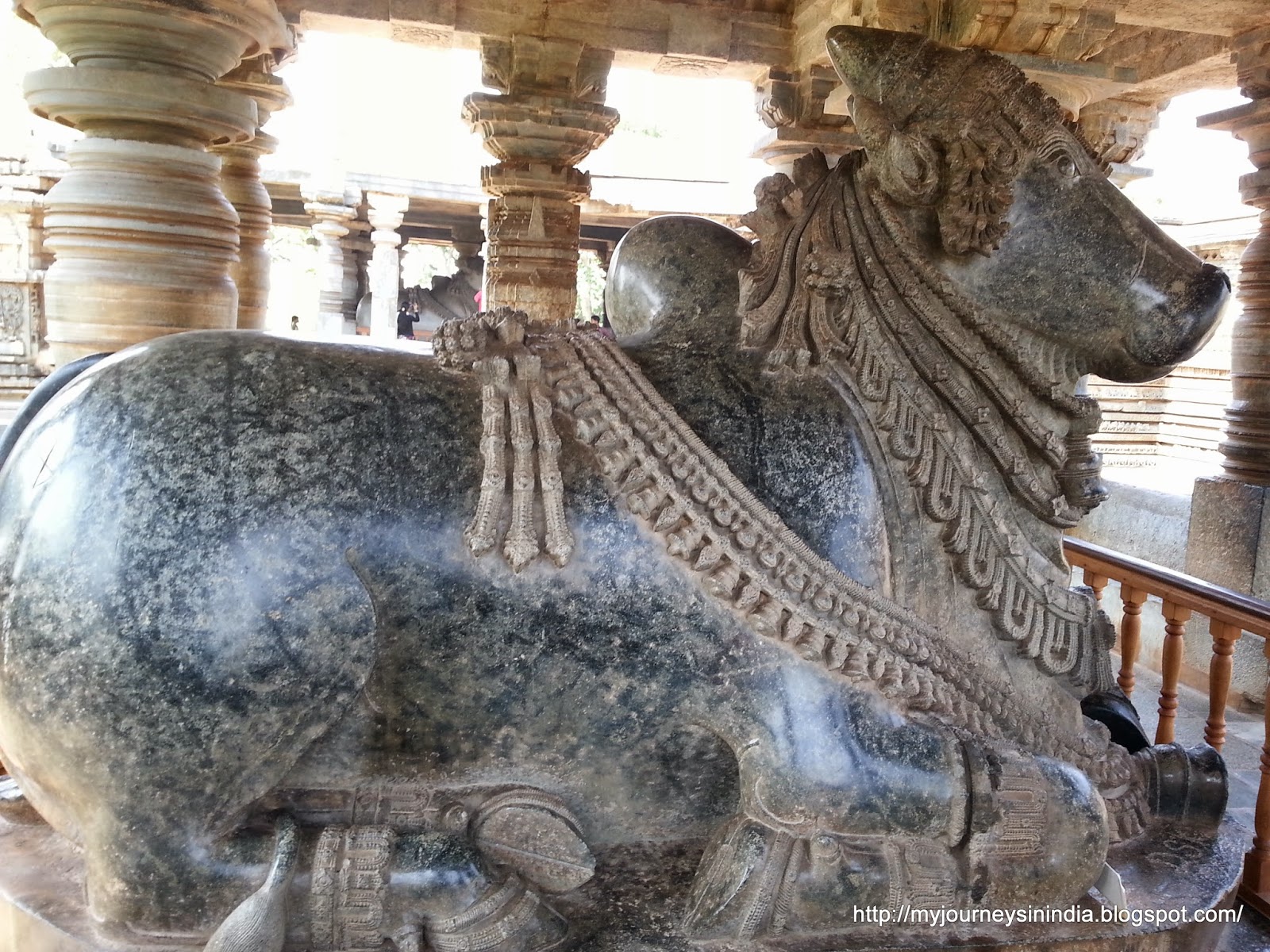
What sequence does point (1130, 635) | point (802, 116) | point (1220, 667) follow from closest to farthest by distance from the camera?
point (1220, 667)
point (1130, 635)
point (802, 116)

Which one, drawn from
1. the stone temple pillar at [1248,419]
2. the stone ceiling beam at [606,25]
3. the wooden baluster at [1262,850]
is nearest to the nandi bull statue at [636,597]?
the wooden baluster at [1262,850]

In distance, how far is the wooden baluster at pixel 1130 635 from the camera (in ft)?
9.64

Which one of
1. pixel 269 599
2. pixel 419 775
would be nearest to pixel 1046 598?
pixel 419 775

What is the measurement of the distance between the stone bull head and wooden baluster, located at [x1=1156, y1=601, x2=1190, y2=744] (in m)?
1.16

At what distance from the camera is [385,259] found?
13945 millimetres

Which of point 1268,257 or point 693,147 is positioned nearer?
point 1268,257

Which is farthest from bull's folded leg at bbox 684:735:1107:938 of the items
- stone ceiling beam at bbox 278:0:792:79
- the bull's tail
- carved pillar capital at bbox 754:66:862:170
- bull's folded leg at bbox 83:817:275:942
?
stone ceiling beam at bbox 278:0:792:79

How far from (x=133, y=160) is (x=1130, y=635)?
3980mm

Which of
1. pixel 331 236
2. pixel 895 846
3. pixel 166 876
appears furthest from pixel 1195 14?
pixel 331 236

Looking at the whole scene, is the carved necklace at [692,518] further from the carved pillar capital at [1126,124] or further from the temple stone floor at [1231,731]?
the carved pillar capital at [1126,124]

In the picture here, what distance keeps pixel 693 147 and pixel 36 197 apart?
1619cm

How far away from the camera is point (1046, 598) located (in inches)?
74.8

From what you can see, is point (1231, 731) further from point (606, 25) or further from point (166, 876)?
point (606, 25)

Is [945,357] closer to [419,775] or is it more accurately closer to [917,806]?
[917,806]
